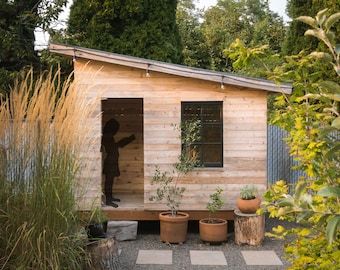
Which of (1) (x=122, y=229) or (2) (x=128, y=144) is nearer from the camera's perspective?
(1) (x=122, y=229)

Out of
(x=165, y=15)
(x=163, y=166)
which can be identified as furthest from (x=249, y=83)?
(x=165, y=15)

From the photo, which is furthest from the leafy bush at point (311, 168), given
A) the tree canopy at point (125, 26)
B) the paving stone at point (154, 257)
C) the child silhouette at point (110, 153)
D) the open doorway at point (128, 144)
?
the tree canopy at point (125, 26)

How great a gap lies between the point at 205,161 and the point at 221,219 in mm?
902

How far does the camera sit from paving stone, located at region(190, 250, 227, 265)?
5.80 m

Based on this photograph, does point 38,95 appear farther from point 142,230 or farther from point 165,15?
point 165,15

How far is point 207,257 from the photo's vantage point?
604 centimetres

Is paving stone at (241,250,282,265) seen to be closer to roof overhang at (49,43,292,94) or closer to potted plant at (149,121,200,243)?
potted plant at (149,121,200,243)

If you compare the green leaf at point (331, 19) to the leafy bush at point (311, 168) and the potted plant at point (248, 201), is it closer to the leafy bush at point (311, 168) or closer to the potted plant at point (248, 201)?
the leafy bush at point (311, 168)

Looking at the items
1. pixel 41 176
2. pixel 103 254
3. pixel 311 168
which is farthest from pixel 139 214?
pixel 311 168

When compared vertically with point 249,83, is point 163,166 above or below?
below

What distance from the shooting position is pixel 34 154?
169 inches

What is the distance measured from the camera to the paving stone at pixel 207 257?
228 inches

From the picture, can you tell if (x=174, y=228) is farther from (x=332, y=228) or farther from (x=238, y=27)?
(x=238, y=27)

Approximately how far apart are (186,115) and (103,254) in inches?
121
